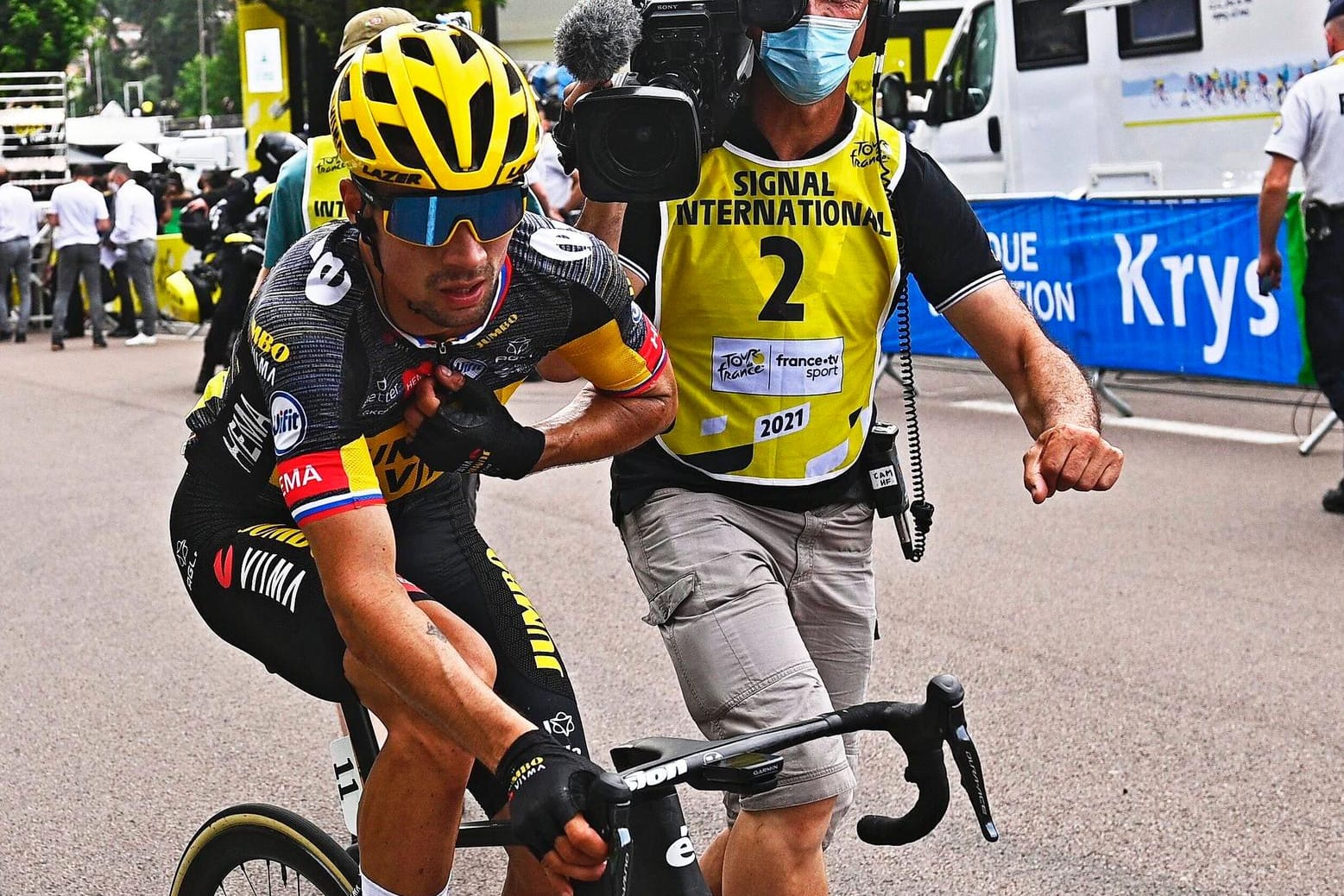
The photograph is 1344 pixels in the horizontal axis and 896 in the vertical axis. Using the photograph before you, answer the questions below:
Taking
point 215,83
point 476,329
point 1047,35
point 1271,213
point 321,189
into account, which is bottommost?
point 476,329

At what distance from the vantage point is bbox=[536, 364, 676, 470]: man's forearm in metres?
3.21

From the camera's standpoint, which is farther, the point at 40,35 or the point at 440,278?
the point at 40,35

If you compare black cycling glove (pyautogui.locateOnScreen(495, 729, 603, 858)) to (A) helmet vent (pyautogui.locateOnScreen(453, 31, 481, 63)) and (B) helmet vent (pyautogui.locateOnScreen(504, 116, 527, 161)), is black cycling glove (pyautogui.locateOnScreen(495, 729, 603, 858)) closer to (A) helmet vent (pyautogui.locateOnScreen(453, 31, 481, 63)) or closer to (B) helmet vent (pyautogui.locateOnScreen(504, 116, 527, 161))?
(B) helmet vent (pyautogui.locateOnScreen(504, 116, 527, 161))

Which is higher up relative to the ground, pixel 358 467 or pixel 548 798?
pixel 358 467

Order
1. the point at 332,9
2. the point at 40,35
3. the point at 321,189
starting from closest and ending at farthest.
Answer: the point at 321,189 → the point at 332,9 → the point at 40,35


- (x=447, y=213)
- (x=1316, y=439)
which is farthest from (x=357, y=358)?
(x=1316, y=439)

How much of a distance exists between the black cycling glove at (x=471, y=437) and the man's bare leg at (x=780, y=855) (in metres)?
0.76

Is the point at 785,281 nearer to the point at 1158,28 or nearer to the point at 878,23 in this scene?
the point at 878,23

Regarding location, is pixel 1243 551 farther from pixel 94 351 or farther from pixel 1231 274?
pixel 94 351

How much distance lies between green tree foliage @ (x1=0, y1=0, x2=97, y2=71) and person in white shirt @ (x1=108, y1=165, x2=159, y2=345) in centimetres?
2069

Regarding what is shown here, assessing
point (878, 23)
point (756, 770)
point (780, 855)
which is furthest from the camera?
point (878, 23)

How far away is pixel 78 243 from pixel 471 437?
18.7 metres

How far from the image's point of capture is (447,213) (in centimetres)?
266

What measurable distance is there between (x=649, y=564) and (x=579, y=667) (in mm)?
2983
